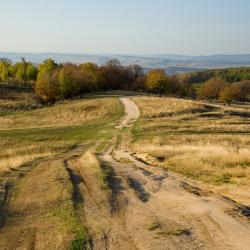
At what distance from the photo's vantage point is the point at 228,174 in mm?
19984

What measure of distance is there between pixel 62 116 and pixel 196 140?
1384 inches

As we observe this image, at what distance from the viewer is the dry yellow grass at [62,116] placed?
2486 inches

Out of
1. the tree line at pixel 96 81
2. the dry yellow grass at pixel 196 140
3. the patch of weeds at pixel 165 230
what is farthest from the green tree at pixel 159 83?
the patch of weeds at pixel 165 230

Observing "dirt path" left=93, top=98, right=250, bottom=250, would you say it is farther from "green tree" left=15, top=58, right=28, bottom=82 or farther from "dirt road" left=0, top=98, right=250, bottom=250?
"green tree" left=15, top=58, right=28, bottom=82

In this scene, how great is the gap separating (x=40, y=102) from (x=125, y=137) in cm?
6306

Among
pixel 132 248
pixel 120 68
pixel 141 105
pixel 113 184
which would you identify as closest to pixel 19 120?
pixel 141 105

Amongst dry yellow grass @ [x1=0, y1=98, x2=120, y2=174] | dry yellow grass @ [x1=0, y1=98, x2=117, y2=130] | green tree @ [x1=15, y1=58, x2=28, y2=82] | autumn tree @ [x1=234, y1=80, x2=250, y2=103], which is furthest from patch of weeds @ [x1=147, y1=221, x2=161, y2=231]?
green tree @ [x1=15, y1=58, x2=28, y2=82]

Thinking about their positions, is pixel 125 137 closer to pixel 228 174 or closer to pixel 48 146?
pixel 48 146

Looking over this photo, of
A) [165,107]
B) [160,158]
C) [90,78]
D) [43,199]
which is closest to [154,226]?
[43,199]

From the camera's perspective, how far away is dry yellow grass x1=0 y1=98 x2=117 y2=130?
207 feet

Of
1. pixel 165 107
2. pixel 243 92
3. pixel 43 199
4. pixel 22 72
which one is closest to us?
pixel 43 199

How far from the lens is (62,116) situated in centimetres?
6938

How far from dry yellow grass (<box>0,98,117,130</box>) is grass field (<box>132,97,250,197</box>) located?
639 cm

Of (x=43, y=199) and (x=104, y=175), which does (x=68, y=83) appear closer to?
(x=104, y=175)
